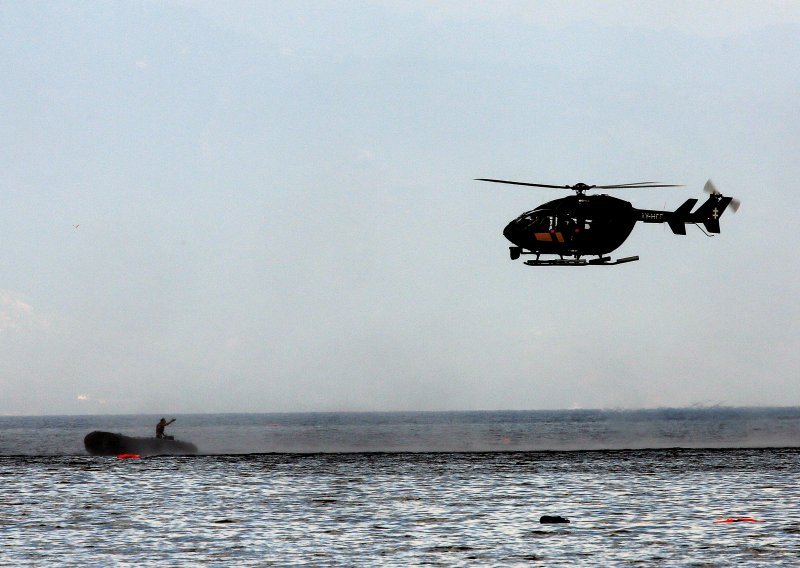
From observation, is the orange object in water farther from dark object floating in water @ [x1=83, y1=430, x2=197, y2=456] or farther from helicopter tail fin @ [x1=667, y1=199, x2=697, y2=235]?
dark object floating in water @ [x1=83, y1=430, x2=197, y2=456]

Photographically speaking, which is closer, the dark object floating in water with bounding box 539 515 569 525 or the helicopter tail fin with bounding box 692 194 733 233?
the dark object floating in water with bounding box 539 515 569 525

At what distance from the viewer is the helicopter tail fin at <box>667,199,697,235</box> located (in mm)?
46681

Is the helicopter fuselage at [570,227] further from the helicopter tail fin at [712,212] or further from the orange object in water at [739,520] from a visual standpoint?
the orange object in water at [739,520]

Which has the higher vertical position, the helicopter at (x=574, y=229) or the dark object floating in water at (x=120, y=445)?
the helicopter at (x=574, y=229)

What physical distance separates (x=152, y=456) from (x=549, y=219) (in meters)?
52.8

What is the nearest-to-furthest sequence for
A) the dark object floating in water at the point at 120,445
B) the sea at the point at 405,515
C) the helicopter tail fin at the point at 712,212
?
1. the sea at the point at 405,515
2. the helicopter tail fin at the point at 712,212
3. the dark object floating in water at the point at 120,445

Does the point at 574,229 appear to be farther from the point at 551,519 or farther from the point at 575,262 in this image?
the point at 551,519

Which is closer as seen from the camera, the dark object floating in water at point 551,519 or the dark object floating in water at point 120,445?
the dark object floating in water at point 551,519

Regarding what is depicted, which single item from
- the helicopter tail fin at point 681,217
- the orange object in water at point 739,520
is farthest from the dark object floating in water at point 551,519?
the helicopter tail fin at point 681,217

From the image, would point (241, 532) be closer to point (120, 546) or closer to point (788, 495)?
point (120, 546)

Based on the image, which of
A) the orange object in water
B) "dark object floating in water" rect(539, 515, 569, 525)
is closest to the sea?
the orange object in water

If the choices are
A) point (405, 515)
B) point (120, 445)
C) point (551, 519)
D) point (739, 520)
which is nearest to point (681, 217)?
point (739, 520)

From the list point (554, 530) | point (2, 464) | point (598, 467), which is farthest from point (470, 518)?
point (2, 464)

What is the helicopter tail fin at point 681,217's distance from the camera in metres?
46.7
